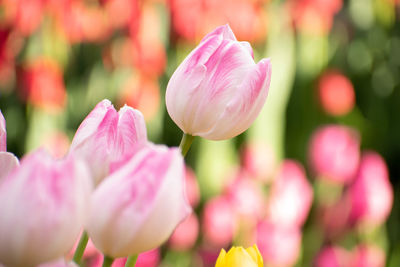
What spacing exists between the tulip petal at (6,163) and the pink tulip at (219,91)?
0.07 m

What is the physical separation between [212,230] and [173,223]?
98 cm

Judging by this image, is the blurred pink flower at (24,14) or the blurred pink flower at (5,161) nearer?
the blurred pink flower at (5,161)

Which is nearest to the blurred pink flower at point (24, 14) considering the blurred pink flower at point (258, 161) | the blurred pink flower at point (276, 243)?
the blurred pink flower at point (258, 161)

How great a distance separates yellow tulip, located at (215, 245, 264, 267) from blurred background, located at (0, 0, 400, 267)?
2.41 ft

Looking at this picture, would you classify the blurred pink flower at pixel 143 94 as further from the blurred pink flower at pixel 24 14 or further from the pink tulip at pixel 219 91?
the pink tulip at pixel 219 91

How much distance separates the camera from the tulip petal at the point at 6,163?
9.2 inches

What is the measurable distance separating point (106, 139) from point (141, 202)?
0.05 metres

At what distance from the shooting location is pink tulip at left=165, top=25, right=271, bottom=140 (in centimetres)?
26

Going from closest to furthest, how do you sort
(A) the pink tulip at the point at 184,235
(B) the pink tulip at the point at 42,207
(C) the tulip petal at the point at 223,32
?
(B) the pink tulip at the point at 42,207
(C) the tulip petal at the point at 223,32
(A) the pink tulip at the point at 184,235

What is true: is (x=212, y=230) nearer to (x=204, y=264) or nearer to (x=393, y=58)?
(x=204, y=264)

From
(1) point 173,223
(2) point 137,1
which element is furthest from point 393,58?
(1) point 173,223

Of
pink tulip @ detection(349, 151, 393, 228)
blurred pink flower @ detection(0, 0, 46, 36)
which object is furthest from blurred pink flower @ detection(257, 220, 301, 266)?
blurred pink flower @ detection(0, 0, 46, 36)

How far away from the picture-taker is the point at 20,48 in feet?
5.03

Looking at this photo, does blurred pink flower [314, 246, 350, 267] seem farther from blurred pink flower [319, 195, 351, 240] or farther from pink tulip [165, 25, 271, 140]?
pink tulip [165, 25, 271, 140]
